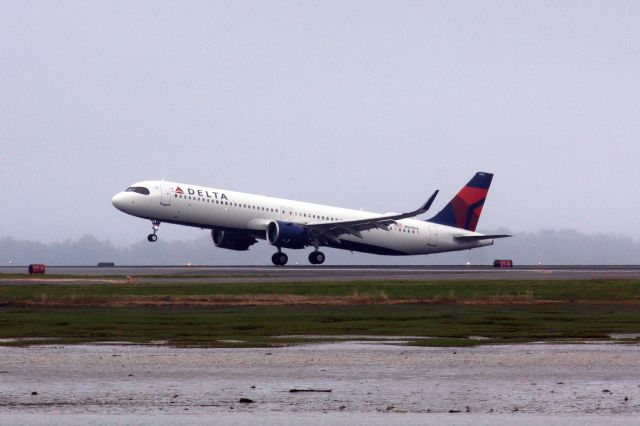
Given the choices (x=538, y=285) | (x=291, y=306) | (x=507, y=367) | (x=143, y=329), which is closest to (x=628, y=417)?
(x=507, y=367)

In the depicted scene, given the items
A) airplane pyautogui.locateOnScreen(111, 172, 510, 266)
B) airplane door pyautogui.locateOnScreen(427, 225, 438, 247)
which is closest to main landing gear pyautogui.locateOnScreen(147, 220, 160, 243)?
airplane pyautogui.locateOnScreen(111, 172, 510, 266)

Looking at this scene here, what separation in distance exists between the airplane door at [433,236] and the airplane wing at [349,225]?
6.44 m

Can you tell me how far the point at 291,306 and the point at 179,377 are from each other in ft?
74.9

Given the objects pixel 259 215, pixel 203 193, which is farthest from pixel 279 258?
pixel 203 193

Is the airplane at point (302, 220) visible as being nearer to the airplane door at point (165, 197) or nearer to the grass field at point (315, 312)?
the airplane door at point (165, 197)

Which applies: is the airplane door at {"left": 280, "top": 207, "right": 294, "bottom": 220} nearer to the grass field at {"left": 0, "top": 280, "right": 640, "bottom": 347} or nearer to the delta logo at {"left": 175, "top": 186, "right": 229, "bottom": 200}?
the delta logo at {"left": 175, "top": 186, "right": 229, "bottom": 200}

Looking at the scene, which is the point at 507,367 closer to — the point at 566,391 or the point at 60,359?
the point at 566,391

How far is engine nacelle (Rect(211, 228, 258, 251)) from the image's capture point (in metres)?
87.6

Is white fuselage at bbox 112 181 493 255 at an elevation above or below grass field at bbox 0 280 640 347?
above

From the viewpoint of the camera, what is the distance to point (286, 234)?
8319 cm

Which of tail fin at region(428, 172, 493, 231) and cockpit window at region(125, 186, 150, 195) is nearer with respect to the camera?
cockpit window at region(125, 186, 150, 195)

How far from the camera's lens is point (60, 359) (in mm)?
21844

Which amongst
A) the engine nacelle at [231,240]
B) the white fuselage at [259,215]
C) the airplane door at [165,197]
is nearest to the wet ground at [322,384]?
the airplane door at [165,197]

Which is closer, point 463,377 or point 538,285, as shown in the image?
point 463,377
